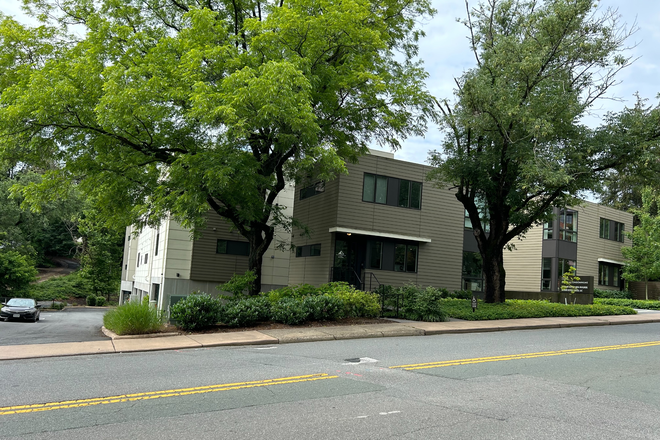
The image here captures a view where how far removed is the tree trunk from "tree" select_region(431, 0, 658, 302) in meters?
2.12

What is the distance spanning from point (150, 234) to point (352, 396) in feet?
93.6

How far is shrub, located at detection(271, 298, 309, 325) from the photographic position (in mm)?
14449

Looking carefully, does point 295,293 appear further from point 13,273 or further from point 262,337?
point 13,273

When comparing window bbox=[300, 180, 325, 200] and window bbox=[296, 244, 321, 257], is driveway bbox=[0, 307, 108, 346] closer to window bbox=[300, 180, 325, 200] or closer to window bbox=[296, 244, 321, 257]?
window bbox=[296, 244, 321, 257]

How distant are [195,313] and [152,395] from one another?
685 centimetres

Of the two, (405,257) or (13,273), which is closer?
(405,257)

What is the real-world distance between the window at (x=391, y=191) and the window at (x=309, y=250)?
3273 mm

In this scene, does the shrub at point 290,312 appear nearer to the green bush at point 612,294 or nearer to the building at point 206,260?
the building at point 206,260

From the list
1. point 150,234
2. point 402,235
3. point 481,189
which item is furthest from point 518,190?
point 150,234

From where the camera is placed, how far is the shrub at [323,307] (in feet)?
48.6

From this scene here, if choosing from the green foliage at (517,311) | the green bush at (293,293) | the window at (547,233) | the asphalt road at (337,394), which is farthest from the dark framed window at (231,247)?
the window at (547,233)

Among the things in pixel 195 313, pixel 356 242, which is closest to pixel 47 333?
pixel 195 313

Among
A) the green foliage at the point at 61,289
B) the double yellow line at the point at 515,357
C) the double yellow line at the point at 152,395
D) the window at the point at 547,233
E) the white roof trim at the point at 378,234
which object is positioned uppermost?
the window at the point at 547,233

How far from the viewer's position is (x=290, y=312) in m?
14.5
